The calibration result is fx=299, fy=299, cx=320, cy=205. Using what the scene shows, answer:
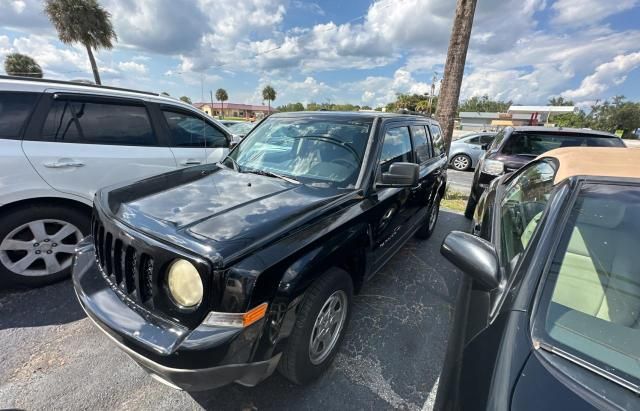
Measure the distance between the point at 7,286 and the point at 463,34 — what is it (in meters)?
8.52

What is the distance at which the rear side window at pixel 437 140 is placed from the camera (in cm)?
438

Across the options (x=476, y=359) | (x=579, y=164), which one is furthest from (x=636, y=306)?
(x=579, y=164)

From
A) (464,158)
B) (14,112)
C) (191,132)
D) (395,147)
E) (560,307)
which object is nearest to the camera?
(560,307)

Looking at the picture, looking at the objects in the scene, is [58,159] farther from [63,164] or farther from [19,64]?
[19,64]

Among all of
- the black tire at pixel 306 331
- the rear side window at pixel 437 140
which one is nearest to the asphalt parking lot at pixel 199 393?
the black tire at pixel 306 331

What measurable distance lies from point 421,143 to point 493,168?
2.04 meters

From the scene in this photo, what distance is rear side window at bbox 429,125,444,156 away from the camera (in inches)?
172

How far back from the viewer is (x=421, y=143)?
379 centimetres

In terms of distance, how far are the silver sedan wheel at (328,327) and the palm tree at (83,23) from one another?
23.4 m

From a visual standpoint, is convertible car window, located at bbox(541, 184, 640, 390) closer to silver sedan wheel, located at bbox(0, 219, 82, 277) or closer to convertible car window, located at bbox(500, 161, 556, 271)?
convertible car window, located at bbox(500, 161, 556, 271)

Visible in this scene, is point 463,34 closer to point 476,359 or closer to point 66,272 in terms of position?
point 476,359

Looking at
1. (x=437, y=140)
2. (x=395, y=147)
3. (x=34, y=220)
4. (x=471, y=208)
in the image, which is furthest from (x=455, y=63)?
(x=34, y=220)

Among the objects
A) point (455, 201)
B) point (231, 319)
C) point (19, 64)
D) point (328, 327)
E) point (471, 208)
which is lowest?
point (455, 201)

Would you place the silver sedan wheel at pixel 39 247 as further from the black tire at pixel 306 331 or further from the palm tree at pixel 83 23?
the palm tree at pixel 83 23
